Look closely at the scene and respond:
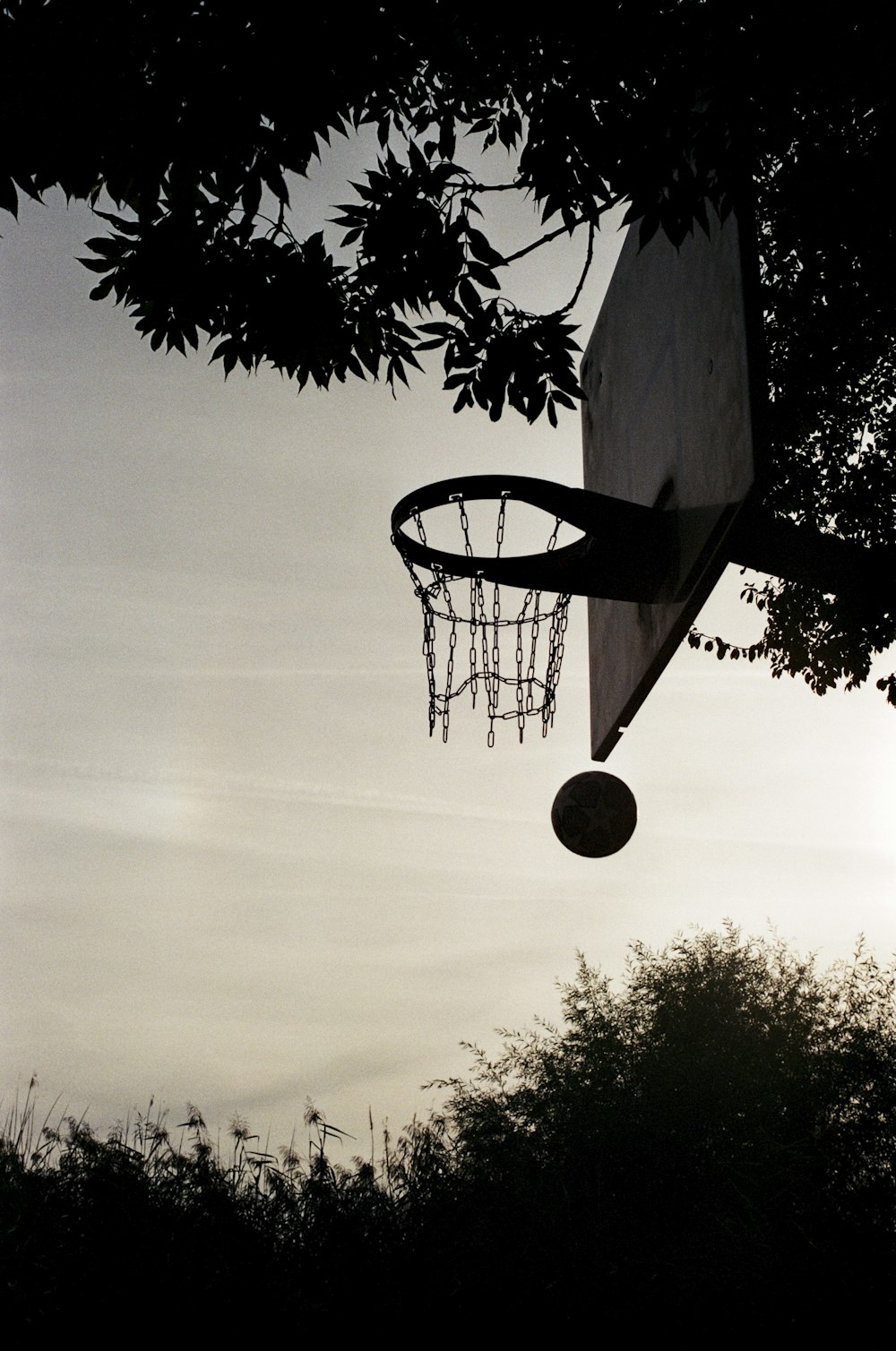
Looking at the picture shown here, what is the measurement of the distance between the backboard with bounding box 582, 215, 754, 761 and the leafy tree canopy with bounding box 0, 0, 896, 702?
0.90 feet

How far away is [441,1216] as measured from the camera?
372 inches

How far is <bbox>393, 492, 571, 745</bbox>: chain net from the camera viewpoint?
18.5 feet

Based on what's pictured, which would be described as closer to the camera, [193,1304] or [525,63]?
[525,63]

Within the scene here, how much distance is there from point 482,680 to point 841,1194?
399 inches

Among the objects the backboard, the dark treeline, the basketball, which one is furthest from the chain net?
the dark treeline

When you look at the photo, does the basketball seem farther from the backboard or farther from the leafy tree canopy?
the leafy tree canopy

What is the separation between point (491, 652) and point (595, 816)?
216cm

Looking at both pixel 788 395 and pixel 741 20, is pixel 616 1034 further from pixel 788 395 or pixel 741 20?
pixel 741 20

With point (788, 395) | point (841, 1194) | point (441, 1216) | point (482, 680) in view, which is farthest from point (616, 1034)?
point (482, 680)

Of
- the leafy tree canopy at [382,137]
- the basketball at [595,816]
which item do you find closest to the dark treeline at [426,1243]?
the basketball at [595,816]

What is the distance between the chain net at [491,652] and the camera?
5.64 meters

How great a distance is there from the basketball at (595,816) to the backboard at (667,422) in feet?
4.27

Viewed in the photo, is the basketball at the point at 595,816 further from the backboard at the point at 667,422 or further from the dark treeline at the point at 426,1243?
the dark treeline at the point at 426,1243

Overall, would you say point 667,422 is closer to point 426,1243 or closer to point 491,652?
point 491,652
